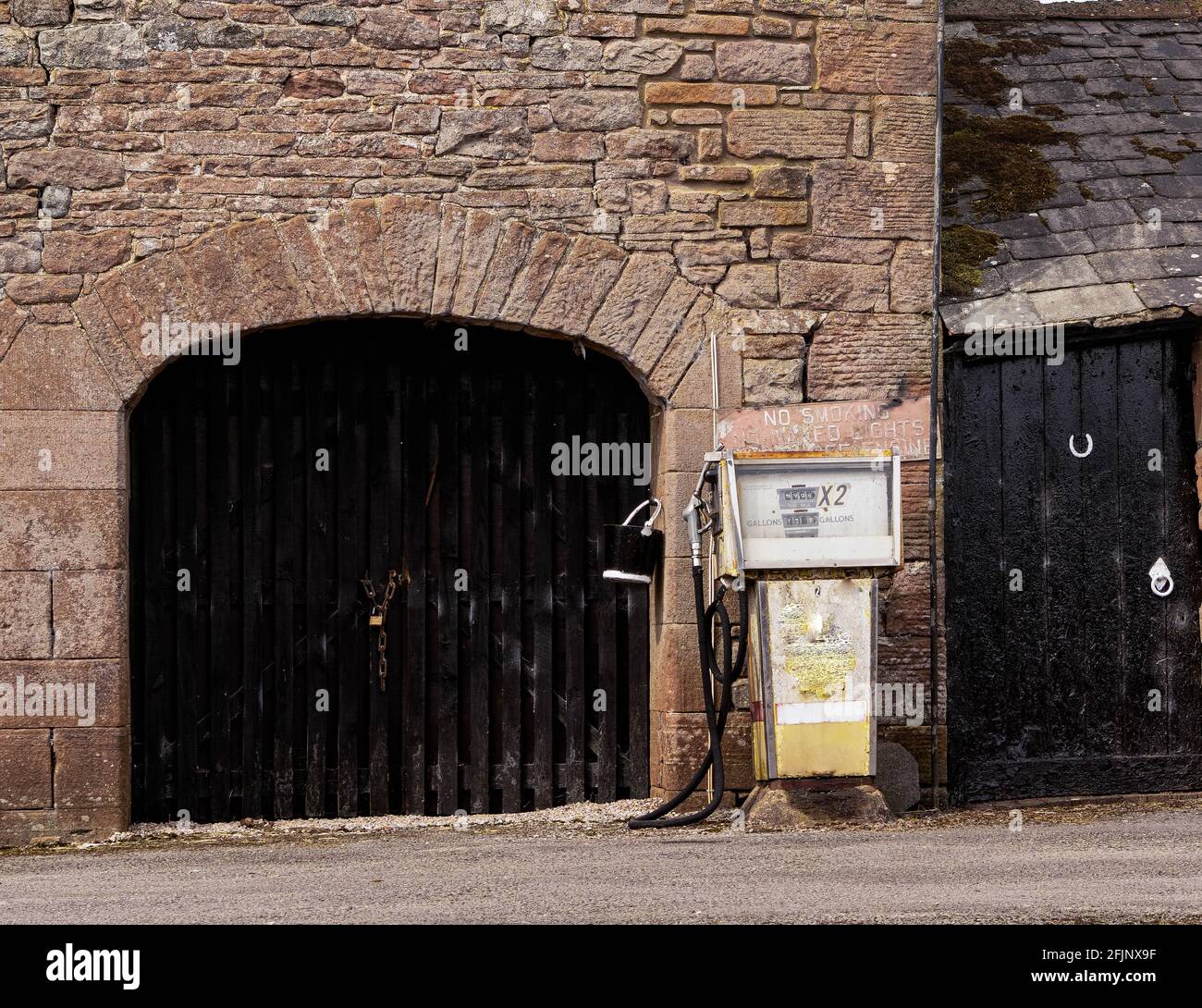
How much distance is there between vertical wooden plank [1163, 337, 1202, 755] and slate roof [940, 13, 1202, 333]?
47 cm

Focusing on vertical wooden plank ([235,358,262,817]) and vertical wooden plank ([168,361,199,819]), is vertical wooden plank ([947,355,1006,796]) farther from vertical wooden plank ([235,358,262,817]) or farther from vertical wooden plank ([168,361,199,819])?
vertical wooden plank ([168,361,199,819])

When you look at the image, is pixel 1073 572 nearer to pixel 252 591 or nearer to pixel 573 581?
pixel 573 581

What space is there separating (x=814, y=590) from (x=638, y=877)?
1615 mm

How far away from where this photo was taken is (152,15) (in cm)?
692

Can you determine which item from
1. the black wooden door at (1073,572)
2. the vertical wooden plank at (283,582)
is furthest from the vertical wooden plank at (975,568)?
the vertical wooden plank at (283,582)

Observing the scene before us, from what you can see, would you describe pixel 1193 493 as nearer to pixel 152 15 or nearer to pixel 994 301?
pixel 994 301

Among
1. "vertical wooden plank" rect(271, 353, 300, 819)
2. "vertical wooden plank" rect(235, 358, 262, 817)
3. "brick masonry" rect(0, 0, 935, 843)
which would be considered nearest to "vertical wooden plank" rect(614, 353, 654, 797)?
"brick masonry" rect(0, 0, 935, 843)

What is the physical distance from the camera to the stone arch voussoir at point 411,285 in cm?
687

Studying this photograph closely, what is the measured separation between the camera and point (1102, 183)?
8.16 meters

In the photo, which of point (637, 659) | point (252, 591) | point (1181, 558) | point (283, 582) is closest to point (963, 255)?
point (1181, 558)

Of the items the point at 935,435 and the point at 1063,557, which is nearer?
the point at 935,435

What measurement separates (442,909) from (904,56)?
4574 mm

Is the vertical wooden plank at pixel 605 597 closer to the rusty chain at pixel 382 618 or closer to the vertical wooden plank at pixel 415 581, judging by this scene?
the vertical wooden plank at pixel 415 581
